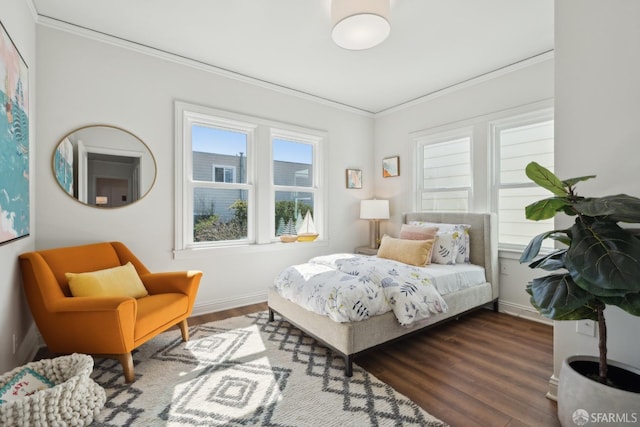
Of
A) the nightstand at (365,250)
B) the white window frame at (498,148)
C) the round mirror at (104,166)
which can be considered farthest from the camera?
the nightstand at (365,250)

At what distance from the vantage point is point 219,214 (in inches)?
143

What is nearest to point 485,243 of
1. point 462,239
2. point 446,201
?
point 462,239

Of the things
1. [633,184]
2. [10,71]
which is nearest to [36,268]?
[10,71]

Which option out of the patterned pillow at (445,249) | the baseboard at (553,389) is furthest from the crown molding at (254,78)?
the baseboard at (553,389)

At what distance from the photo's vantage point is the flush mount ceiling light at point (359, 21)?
2.02m

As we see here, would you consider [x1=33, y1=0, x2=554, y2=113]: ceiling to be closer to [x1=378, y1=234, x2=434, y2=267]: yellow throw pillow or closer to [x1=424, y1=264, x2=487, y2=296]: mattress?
[x1=378, y1=234, x2=434, y2=267]: yellow throw pillow

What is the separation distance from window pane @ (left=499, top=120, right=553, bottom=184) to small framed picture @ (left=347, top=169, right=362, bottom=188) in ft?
6.51

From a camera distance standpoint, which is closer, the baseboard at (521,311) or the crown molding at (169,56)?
the crown molding at (169,56)

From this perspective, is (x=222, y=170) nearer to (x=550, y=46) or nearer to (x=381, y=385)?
(x=381, y=385)

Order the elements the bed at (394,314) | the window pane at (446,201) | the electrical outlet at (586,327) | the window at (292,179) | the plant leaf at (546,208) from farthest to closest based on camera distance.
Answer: the window at (292,179)
the window pane at (446,201)
the bed at (394,314)
the electrical outlet at (586,327)
the plant leaf at (546,208)

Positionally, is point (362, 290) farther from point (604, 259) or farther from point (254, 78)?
point (254, 78)

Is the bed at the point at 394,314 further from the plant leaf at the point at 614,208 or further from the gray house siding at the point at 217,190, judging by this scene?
the plant leaf at the point at 614,208

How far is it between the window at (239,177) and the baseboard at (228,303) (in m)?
0.66

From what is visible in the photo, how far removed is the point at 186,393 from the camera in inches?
75.7
